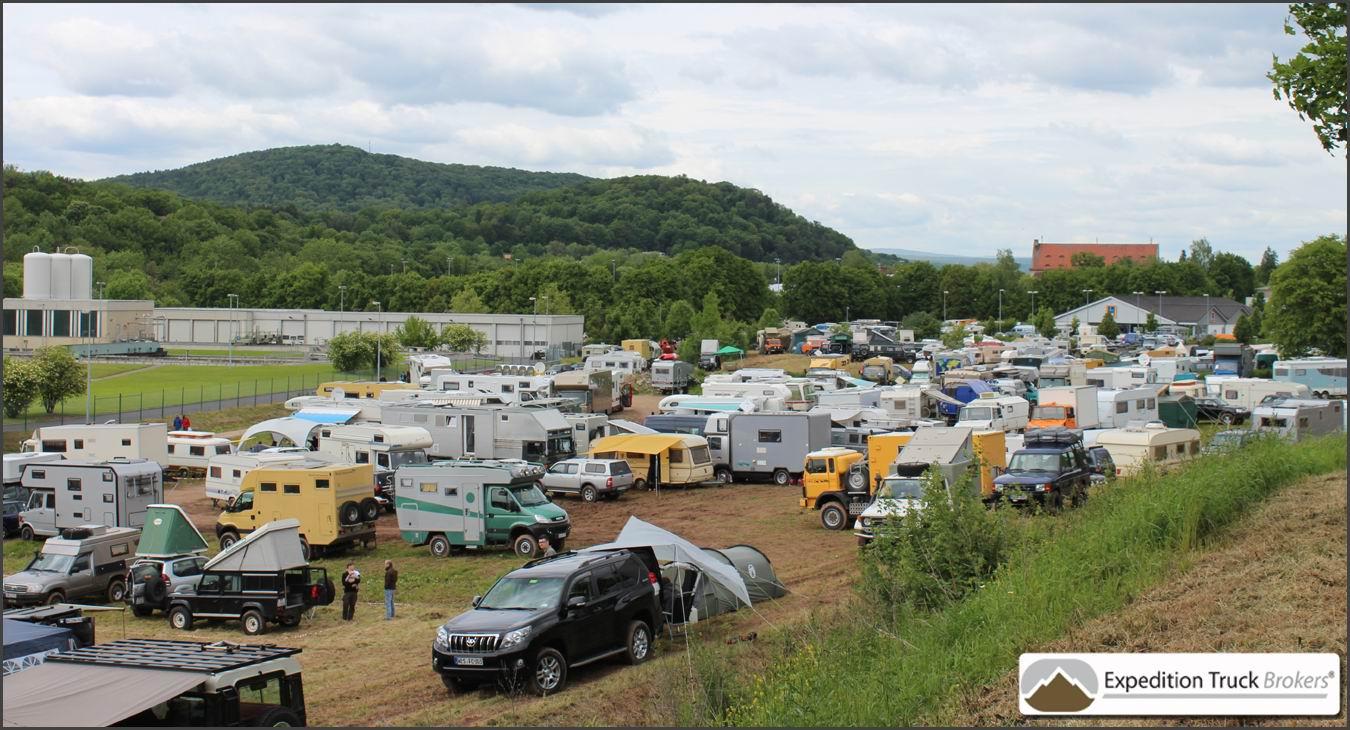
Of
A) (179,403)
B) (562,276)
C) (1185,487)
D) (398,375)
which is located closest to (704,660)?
(1185,487)

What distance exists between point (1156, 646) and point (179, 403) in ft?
128

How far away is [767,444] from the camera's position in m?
28.5

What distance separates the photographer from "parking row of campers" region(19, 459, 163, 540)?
22047 millimetres

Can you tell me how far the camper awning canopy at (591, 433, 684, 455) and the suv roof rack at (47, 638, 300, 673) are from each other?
56.1ft

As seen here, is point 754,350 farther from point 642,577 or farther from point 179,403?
point 642,577

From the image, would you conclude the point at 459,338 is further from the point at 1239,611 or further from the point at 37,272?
the point at 1239,611

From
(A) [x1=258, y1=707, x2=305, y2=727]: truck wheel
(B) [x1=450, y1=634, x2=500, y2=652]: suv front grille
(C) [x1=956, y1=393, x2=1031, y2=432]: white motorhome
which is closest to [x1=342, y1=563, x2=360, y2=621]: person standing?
(B) [x1=450, y1=634, x2=500, y2=652]: suv front grille

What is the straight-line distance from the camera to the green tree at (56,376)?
1427 inches

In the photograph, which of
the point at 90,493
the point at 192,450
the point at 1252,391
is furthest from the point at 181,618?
the point at 1252,391

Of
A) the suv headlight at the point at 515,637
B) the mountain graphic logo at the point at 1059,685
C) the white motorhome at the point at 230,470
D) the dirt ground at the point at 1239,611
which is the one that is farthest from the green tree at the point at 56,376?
the mountain graphic logo at the point at 1059,685

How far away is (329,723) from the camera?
37.1 ft

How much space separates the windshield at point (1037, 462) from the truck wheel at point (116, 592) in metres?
14.6

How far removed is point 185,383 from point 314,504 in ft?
108

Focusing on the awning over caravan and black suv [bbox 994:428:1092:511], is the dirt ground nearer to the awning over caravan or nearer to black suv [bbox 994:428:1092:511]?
black suv [bbox 994:428:1092:511]
